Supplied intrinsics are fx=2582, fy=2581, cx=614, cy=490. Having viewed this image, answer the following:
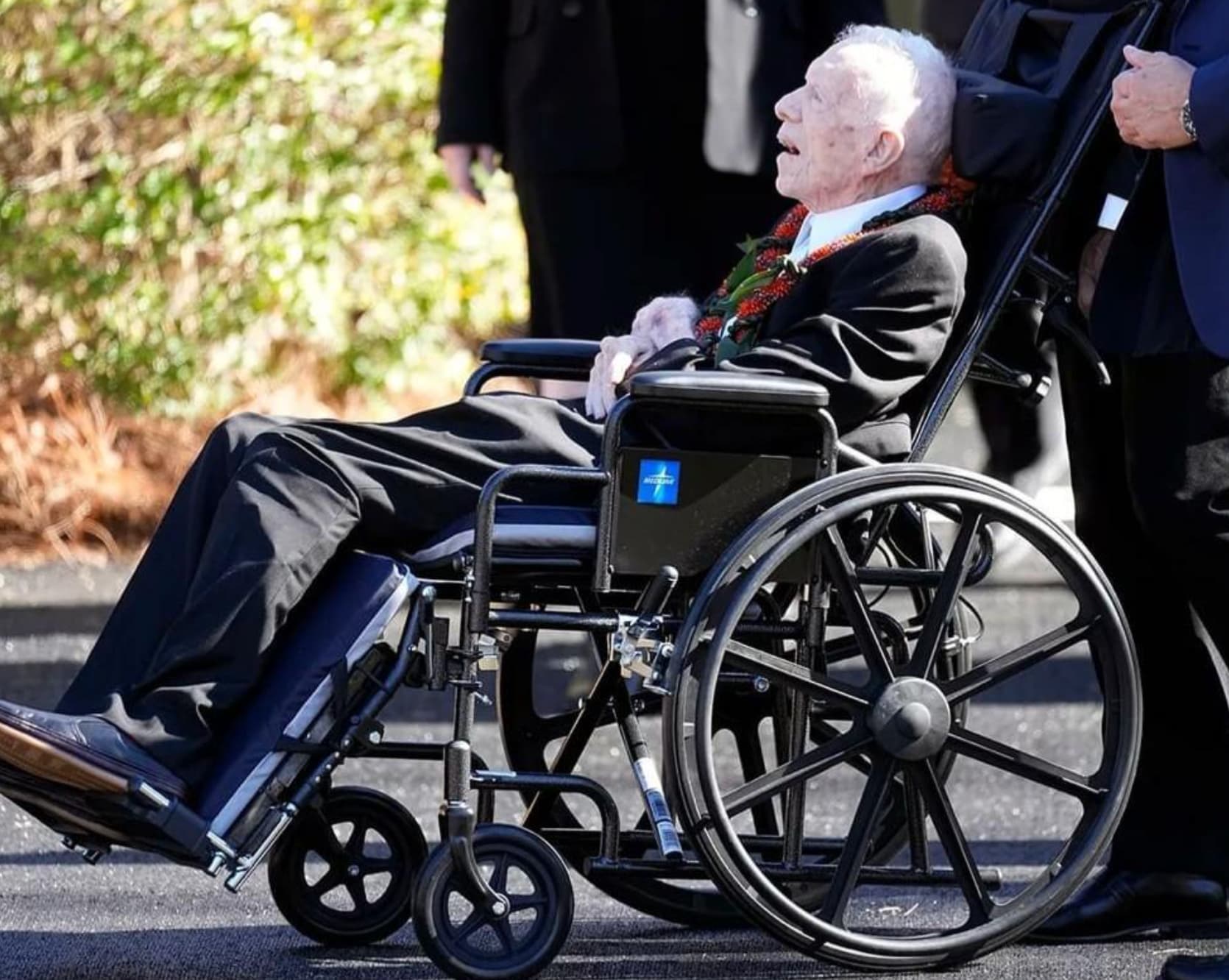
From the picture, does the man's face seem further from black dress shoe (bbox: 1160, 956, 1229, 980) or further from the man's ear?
black dress shoe (bbox: 1160, 956, 1229, 980)

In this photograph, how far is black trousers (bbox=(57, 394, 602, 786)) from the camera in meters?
3.27

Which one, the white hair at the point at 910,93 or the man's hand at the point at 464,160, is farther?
the man's hand at the point at 464,160

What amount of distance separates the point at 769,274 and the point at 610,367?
0.90 ft

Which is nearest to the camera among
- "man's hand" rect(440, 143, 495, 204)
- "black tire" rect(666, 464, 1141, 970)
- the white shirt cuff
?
"black tire" rect(666, 464, 1141, 970)

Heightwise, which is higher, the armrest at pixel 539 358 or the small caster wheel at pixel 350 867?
the armrest at pixel 539 358

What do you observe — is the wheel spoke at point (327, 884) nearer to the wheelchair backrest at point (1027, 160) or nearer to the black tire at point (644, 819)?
the black tire at point (644, 819)

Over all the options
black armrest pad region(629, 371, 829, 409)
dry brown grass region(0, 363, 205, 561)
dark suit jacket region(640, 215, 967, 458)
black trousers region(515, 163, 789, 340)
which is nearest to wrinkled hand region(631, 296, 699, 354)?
dark suit jacket region(640, 215, 967, 458)

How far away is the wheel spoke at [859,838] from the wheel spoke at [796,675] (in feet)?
0.31

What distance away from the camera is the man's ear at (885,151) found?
3676 millimetres

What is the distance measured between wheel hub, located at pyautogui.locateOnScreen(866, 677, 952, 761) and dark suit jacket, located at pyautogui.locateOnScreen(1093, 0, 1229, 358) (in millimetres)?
549

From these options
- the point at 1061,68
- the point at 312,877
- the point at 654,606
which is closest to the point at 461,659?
the point at 654,606

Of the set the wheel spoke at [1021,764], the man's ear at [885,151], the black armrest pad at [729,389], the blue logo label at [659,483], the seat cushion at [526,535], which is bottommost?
the wheel spoke at [1021,764]

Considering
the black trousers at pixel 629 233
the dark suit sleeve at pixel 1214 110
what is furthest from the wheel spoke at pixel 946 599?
the black trousers at pixel 629 233

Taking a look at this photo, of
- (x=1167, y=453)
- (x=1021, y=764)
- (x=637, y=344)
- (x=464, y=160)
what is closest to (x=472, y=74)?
(x=464, y=160)
